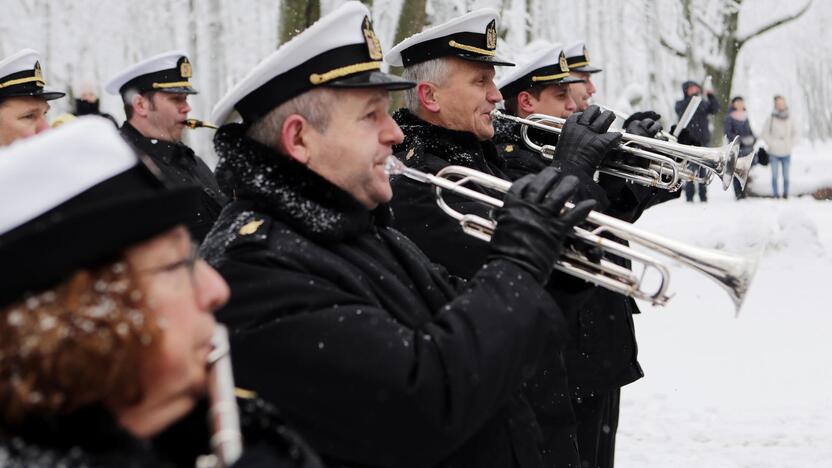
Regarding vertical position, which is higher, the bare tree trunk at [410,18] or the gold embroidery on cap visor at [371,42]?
the gold embroidery on cap visor at [371,42]

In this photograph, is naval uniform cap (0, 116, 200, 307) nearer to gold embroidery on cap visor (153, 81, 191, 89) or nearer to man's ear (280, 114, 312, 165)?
man's ear (280, 114, 312, 165)

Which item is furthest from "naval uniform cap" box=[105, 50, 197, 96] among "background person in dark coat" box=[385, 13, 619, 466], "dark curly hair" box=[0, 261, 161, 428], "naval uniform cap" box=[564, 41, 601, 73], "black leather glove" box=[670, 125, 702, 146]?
"dark curly hair" box=[0, 261, 161, 428]

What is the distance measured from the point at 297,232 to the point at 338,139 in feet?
0.79

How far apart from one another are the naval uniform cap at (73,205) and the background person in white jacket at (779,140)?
53.9 feet

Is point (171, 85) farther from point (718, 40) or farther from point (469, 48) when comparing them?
point (718, 40)

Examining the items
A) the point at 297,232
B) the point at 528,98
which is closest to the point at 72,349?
the point at 297,232

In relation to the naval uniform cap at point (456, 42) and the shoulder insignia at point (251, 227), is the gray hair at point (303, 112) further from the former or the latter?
the naval uniform cap at point (456, 42)

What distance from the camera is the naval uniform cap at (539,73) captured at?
4758 millimetres

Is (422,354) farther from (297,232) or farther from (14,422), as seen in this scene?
(14,422)

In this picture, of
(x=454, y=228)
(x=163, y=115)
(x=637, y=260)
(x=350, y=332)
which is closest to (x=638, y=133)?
(x=454, y=228)

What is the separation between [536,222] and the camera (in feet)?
7.04

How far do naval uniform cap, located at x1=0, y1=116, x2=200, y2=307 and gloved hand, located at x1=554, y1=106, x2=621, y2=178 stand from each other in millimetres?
2212

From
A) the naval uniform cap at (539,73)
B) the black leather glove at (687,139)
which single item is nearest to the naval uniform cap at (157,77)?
the naval uniform cap at (539,73)

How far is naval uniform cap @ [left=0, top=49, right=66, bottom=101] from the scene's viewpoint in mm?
5203
